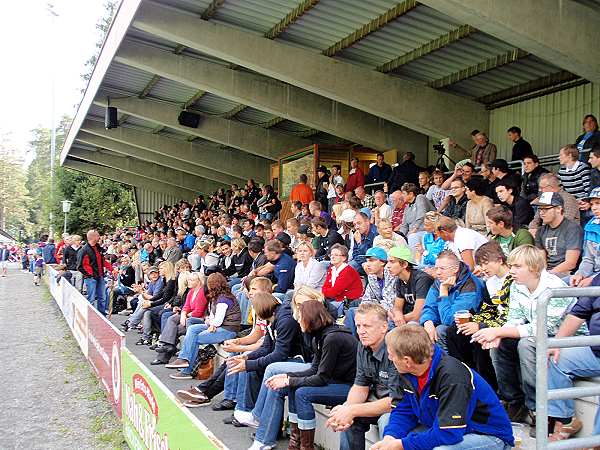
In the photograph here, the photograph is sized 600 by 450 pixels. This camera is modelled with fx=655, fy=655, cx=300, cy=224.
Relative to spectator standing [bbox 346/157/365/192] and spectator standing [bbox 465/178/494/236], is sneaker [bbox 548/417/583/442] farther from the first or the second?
spectator standing [bbox 346/157/365/192]

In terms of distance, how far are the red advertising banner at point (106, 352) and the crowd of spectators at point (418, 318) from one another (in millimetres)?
826

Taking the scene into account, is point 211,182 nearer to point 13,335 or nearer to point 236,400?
point 13,335

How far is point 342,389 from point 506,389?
119cm

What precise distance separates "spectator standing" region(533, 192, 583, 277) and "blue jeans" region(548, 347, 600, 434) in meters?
1.64

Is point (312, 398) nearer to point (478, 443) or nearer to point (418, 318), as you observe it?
point (418, 318)

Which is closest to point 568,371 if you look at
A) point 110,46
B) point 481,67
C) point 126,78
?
point 481,67

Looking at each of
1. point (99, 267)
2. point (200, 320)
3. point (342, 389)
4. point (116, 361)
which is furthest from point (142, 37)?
point (342, 389)

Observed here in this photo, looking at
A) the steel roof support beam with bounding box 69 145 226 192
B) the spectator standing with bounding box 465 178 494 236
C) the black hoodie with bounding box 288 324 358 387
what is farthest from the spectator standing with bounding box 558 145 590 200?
the steel roof support beam with bounding box 69 145 226 192

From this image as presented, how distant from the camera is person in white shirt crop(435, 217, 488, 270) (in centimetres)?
664

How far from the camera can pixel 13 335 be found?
14.2 metres

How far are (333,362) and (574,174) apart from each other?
14.7 feet

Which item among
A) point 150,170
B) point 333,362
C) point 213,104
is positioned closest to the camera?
point 333,362

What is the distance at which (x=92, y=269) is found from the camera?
46.0 ft

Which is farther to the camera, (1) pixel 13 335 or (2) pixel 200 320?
(1) pixel 13 335
